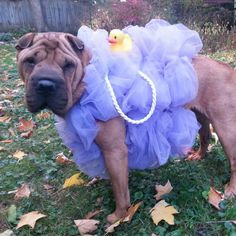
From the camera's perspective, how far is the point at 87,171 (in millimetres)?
3088

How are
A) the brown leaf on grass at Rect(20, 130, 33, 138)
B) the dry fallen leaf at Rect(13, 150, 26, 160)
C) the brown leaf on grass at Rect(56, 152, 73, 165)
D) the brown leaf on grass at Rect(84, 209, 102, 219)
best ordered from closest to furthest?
the brown leaf on grass at Rect(84, 209, 102, 219)
the brown leaf on grass at Rect(56, 152, 73, 165)
the dry fallen leaf at Rect(13, 150, 26, 160)
the brown leaf on grass at Rect(20, 130, 33, 138)

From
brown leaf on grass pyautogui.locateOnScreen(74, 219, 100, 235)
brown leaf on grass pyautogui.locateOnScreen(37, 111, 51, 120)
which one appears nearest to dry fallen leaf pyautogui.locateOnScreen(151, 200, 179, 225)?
brown leaf on grass pyautogui.locateOnScreen(74, 219, 100, 235)

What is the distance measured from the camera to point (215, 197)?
3025mm

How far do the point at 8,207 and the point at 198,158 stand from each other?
1675 mm

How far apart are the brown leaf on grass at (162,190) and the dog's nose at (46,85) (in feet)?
3.94

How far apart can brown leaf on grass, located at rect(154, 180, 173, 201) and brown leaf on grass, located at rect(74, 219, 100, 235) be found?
0.50 metres

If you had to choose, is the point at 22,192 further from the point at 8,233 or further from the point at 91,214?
the point at 91,214

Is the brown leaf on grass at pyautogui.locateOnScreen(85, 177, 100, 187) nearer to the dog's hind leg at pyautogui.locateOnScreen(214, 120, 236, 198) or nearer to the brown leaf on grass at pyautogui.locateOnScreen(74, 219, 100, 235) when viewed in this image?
the brown leaf on grass at pyautogui.locateOnScreen(74, 219, 100, 235)

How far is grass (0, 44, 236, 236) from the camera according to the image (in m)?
2.83

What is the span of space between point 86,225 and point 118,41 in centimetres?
129

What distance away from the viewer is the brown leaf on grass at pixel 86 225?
9.38 feet

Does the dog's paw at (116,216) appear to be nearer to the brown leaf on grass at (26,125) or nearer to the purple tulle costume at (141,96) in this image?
the purple tulle costume at (141,96)

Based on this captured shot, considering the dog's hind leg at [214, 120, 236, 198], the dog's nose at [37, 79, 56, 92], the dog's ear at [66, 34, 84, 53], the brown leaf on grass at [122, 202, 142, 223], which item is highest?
the dog's ear at [66, 34, 84, 53]

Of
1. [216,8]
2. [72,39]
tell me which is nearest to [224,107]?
[72,39]
